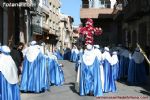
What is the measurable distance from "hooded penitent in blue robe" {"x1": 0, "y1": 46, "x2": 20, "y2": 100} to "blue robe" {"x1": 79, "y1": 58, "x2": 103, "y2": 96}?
4303 mm

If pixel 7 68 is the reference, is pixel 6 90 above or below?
below

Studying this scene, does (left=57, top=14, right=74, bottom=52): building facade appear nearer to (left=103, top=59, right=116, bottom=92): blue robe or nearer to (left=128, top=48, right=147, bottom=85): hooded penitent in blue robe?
(left=128, top=48, right=147, bottom=85): hooded penitent in blue robe

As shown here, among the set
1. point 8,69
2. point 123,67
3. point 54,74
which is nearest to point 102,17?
point 123,67

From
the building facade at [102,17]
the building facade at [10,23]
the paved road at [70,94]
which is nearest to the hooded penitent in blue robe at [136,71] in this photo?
the paved road at [70,94]

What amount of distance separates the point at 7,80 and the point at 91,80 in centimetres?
472

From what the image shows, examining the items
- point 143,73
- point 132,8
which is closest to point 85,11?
point 132,8

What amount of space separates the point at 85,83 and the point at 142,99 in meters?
2.26

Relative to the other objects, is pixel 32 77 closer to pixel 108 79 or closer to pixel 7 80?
pixel 108 79

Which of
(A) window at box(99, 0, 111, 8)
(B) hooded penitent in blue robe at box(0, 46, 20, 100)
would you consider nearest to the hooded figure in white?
(B) hooded penitent in blue robe at box(0, 46, 20, 100)

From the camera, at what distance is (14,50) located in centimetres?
1709

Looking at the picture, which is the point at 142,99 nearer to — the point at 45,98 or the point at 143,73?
the point at 45,98

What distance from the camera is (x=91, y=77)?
15.0m

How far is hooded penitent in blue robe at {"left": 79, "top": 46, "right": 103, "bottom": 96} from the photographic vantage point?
14977 millimetres

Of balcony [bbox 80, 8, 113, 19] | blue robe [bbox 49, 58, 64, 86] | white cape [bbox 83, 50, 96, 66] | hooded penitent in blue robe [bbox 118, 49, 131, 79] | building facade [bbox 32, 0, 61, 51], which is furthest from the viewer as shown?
balcony [bbox 80, 8, 113, 19]
